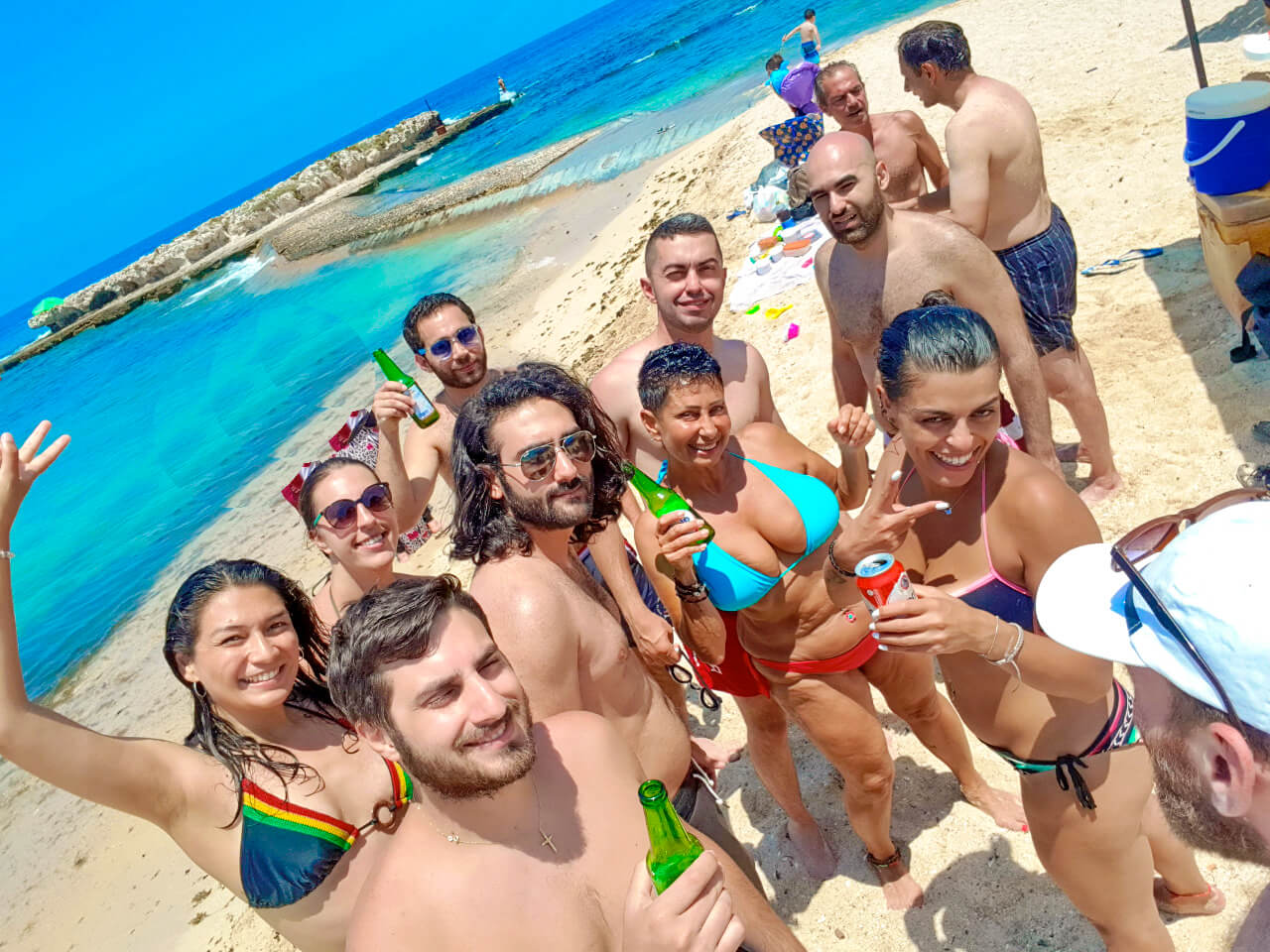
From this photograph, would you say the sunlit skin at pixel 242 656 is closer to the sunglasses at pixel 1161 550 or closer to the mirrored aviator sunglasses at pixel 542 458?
the mirrored aviator sunglasses at pixel 542 458

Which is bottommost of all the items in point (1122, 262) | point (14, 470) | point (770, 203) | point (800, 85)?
point (1122, 262)

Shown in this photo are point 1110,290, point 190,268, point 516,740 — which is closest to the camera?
point 516,740

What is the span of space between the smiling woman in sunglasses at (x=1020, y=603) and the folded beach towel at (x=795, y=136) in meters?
7.18

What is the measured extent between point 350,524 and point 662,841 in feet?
6.76

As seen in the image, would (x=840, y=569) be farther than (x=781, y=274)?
No

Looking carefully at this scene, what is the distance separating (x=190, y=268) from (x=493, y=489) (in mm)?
51784

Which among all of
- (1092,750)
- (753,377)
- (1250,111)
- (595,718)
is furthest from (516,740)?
(1250,111)

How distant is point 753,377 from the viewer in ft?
11.8

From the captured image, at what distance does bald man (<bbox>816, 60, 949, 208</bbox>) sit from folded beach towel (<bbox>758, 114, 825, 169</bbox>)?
10.1 ft

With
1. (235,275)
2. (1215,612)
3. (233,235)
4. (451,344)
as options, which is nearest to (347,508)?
(451,344)

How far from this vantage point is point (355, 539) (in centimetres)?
318

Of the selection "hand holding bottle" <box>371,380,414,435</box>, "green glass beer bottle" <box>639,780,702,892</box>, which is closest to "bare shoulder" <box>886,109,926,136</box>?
"hand holding bottle" <box>371,380,414,435</box>

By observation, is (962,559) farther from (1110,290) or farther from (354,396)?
(354,396)

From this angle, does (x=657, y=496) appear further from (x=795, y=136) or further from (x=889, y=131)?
(x=795, y=136)
